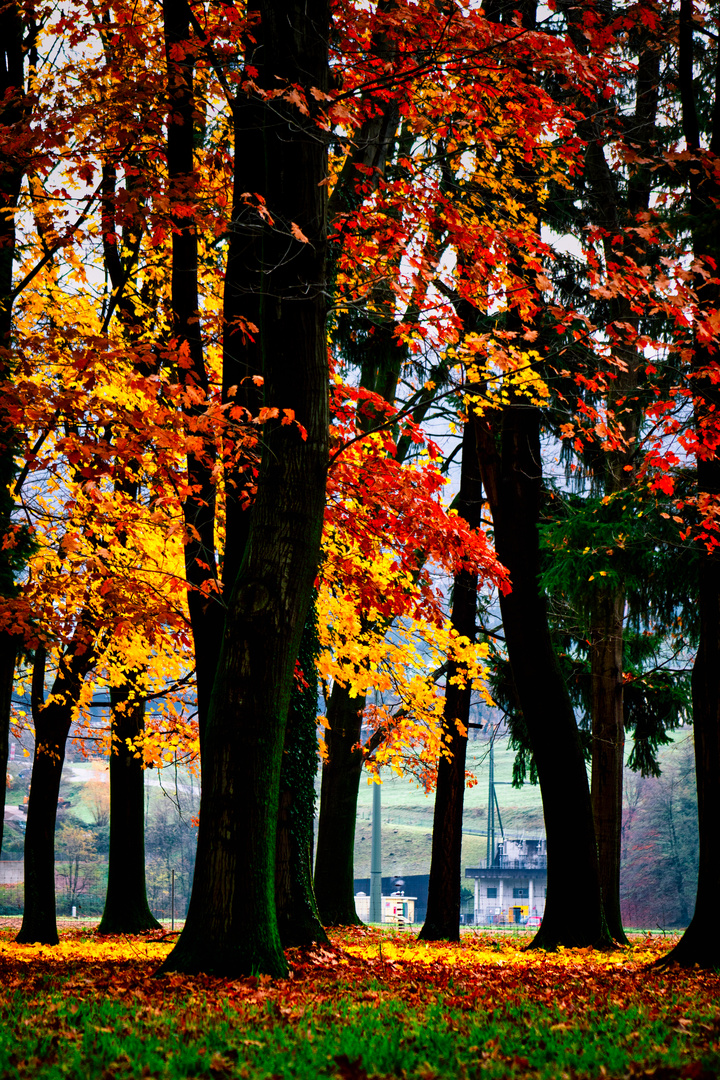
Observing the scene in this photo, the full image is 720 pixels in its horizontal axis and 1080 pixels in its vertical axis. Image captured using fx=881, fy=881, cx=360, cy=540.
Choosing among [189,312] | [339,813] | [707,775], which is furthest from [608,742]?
[189,312]

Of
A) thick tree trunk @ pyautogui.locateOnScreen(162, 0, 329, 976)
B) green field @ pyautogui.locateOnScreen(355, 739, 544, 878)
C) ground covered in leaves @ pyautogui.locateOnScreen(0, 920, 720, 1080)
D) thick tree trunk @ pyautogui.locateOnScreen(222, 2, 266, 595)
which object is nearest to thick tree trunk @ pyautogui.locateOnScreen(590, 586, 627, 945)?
ground covered in leaves @ pyautogui.locateOnScreen(0, 920, 720, 1080)

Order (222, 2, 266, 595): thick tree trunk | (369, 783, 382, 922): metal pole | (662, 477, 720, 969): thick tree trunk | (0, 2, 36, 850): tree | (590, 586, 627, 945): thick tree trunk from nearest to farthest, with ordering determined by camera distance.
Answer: (222, 2, 266, 595): thick tree trunk → (662, 477, 720, 969): thick tree trunk → (0, 2, 36, 850): tree → (590, 586, 627, 945): thick tree trunk → (369, 783, 382, 922): metal pole

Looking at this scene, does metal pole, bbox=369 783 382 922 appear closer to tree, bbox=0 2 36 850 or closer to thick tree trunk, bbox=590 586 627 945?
thick tree trunk, bbox=590 586 627 945

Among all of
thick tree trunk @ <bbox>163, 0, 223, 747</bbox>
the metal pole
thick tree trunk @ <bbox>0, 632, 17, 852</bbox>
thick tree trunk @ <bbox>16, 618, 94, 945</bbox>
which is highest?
thick tree trunk @ <bbox>163, 0, 223, 747</bbox>

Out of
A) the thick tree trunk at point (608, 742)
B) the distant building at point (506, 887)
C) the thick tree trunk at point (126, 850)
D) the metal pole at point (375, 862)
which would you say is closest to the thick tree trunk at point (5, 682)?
the thick tree trunk at point (126, 850)

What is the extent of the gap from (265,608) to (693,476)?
554 centimetres

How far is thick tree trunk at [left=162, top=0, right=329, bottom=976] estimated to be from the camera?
5.78 meters

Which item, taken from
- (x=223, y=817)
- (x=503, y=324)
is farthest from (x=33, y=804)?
(x=503, y=324)

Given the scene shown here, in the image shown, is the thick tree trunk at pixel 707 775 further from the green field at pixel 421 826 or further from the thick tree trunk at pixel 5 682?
the green field at pixel 421 826

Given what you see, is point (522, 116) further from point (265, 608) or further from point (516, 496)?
point (265, 608)

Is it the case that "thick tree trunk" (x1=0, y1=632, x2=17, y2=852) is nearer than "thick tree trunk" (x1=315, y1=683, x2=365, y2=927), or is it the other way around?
"thick tree trunk" (x1=0, y1=632, x2=17, y2=852)

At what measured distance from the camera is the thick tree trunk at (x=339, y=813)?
15.0 metres

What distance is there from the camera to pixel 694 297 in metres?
7.57

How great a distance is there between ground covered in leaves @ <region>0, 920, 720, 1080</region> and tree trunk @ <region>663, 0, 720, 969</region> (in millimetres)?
561
